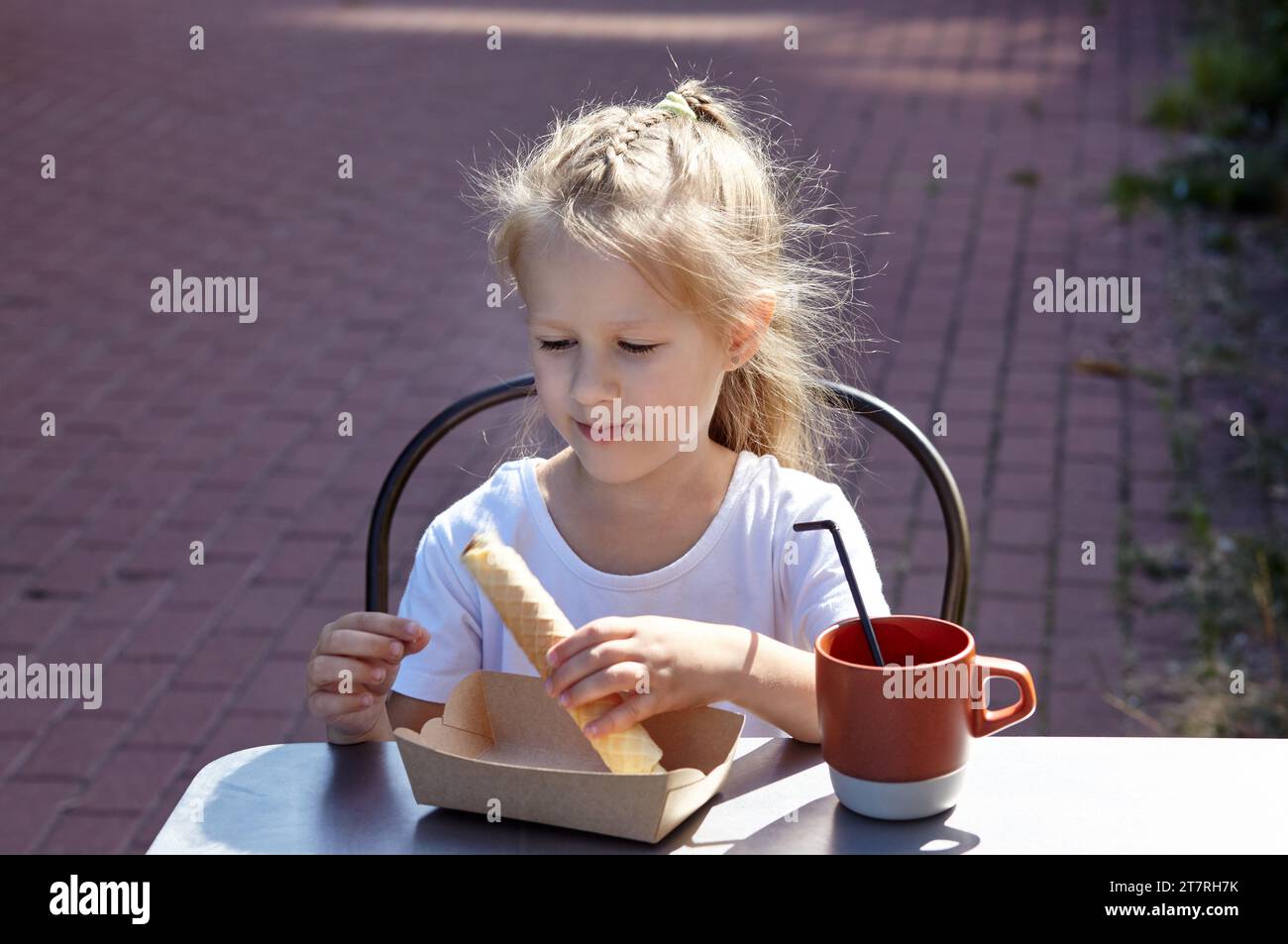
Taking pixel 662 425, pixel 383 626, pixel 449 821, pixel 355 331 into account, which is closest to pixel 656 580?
pixel 662 425

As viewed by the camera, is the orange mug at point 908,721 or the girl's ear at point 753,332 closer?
the orange mug at point 908,721

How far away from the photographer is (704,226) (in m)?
1.76

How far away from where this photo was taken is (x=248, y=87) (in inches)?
332

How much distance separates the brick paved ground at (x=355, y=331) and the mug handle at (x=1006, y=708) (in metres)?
2.03

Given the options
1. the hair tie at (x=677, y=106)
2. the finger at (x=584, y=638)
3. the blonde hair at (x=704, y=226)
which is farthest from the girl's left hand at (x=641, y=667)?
the hair tie at (x=677, y=106)

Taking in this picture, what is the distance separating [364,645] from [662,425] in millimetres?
422

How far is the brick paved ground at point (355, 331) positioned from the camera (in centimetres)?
362

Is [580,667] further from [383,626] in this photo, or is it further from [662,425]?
[662,425]

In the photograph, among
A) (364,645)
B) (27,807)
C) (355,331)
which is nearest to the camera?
(364,645)

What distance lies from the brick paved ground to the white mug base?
2.06 meters

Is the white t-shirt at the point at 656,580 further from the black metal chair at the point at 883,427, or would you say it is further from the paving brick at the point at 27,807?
the paving brick at the point at 27,807
